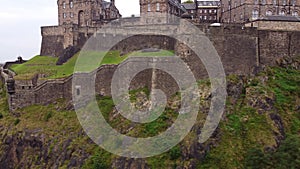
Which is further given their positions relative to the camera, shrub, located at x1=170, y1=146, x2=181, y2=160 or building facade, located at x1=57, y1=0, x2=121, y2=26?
building facade, located at x1=57, y1=0, x2=121, y2=26

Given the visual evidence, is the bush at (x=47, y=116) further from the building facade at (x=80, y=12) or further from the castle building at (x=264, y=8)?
the castle building at (x=264, y=8)

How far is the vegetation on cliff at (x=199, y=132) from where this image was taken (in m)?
38.5

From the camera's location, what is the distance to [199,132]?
4019 centimetres

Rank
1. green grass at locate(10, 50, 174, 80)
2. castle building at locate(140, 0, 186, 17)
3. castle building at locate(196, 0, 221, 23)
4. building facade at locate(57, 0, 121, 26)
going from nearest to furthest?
green grass at locate(10, 50, 174, 80) → castle building at locate(140, 0, 186, 17) → building facade at locate(57, 0, 121, 26) → castle building at locate(196, 0, 221, 23)

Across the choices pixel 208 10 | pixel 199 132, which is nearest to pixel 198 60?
pixel 199 132

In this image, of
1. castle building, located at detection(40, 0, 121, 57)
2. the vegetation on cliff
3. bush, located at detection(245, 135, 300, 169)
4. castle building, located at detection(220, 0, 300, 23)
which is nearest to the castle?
the vegetation on cliff

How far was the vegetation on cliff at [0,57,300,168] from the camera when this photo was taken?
38469 millimetres

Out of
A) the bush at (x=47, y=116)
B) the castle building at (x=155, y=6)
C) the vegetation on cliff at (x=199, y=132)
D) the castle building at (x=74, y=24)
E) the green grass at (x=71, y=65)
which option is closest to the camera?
the vegetation on cliff at (x=199, y=132)

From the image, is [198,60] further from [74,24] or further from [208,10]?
[208,10]

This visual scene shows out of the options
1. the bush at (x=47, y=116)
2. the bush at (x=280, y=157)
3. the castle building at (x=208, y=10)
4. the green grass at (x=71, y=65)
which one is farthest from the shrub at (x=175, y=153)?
the castle building at (x=208, y=10)

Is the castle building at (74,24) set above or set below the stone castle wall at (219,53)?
above

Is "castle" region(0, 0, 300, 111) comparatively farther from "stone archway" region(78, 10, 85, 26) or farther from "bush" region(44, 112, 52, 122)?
"stone archway" region(78, 10, 85, 26)

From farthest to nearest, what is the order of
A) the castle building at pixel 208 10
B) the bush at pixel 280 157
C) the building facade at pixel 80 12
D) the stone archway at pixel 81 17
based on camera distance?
the castle building at pixel 208 10
the stone archway at pixel 81 17
the building facade at pixel 80 12
the bush at pixel 280 157

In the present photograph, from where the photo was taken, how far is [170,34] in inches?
1908
